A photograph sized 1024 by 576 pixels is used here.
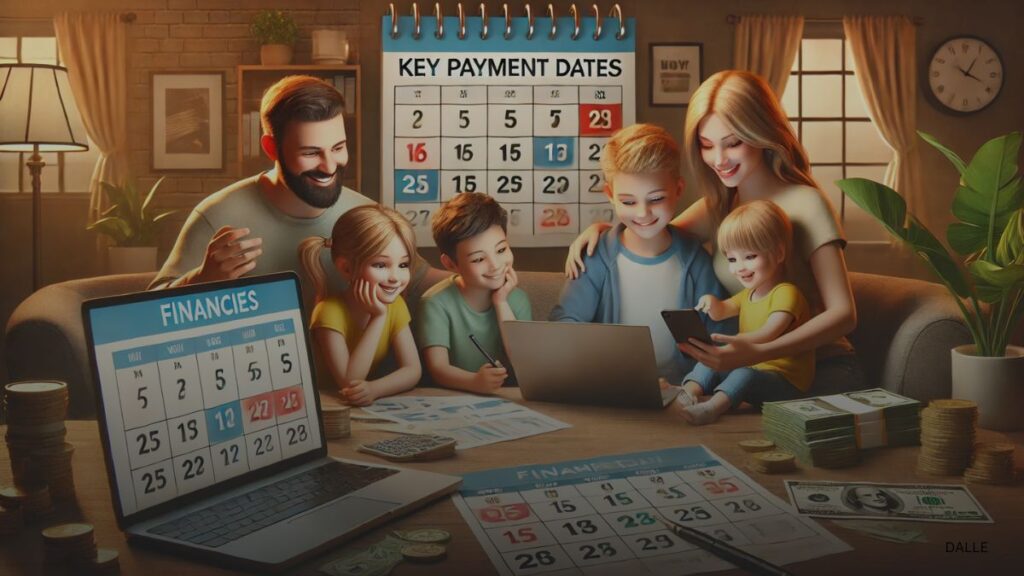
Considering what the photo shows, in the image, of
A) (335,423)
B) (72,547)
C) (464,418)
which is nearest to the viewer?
(72,547)

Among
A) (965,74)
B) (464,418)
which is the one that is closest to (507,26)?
(464,418)

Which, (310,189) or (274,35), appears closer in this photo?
(310,189)

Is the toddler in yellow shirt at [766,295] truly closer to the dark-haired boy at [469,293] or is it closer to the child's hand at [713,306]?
the child's hand at [713,306]

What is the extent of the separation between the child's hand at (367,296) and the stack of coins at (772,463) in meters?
0.84

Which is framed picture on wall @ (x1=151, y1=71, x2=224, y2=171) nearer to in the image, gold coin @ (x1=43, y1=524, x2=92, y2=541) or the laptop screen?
the laptop screen

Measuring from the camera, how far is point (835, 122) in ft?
16.1

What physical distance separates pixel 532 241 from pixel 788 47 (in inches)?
83.1

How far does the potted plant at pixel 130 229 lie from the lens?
165 inches

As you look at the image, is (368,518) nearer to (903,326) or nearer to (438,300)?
(438,300)

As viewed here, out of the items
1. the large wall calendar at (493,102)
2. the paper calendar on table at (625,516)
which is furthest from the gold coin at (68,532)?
the large wall calendar at (493,102)

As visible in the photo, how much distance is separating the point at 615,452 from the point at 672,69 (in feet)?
12.2

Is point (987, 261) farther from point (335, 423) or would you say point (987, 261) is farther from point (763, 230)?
point (335, 423)

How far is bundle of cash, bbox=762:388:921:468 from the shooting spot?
1.24 metres

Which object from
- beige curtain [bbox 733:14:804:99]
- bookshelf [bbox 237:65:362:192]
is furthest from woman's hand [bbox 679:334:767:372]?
beige curtain [bbox 733:14:804:99]
